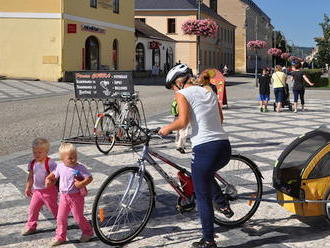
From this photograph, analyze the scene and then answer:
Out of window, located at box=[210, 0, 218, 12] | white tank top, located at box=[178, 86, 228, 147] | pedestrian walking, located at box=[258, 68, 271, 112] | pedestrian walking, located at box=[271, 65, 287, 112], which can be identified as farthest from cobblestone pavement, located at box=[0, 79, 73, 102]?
window, located at box=[210, 0, 218, 12]

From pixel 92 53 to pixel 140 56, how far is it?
11.6 meters

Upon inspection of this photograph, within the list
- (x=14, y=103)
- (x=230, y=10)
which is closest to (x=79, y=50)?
(x=14, y=103)

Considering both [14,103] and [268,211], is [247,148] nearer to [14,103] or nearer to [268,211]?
[268,211]

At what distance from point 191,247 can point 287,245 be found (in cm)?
84

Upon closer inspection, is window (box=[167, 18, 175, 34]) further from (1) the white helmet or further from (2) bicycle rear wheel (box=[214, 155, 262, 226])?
(1) the white helmet

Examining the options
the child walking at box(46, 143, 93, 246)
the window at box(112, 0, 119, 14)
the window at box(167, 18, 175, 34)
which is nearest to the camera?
the child walking at box(46, 143, 93, 246)

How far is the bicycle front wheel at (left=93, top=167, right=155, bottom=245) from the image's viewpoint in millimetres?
4371

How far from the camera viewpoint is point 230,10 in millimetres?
85125

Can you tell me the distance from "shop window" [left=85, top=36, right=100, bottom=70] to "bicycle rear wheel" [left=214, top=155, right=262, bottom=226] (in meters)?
29.4

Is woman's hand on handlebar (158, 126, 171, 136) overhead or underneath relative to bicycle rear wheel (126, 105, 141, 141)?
overhead

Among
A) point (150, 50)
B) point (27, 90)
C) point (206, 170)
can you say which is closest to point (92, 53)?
point (27, 90)

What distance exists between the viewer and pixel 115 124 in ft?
31.7

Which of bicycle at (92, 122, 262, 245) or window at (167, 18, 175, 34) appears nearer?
bicycle at (92, 122, 262, 245)

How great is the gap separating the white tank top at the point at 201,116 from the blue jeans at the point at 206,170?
59 mm
